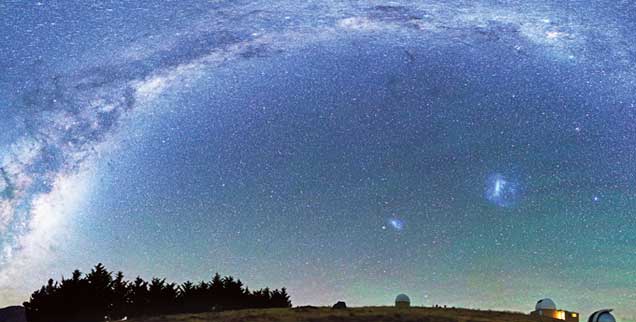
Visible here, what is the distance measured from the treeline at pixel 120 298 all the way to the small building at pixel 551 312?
113 feet

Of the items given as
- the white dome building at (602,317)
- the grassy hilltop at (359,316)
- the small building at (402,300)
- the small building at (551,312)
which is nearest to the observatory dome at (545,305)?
the small building at (551,312)

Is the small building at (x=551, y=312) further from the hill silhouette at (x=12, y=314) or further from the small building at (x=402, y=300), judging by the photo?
the hill silhouette at (x=12, y=314)

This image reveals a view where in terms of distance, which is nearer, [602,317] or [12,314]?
[602,317]

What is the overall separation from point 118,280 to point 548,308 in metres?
45.9

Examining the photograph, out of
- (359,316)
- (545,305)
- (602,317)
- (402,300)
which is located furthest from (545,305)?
(359,316)

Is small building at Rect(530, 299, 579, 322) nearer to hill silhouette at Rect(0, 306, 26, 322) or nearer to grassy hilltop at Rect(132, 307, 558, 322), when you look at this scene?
grassy hilltop at Rect(132, 307, 558, 322)

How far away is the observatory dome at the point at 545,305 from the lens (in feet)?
194

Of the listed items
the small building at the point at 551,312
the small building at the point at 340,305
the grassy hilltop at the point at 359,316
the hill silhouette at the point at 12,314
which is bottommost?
the hill silhouette at the point at 12,314

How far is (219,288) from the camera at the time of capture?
7638 centimetres

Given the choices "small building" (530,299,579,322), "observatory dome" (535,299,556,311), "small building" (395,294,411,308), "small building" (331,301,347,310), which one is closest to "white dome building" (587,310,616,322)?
"small building" (530,299,579,322)

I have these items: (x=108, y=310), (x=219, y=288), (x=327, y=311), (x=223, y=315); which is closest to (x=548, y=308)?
(x=327, y=311)

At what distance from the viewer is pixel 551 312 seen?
191 feet

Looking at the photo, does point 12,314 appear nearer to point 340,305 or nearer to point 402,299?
point 340,305

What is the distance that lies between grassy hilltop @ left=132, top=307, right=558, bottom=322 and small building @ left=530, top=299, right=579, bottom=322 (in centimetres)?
880
